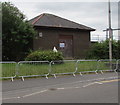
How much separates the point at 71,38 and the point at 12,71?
51.0ft

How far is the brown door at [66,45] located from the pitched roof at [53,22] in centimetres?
132

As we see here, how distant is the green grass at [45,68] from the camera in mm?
13077

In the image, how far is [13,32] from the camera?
71.9 ft

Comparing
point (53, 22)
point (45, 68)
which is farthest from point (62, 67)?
point (53, 22)

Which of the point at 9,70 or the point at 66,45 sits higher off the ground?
the point at 66,45

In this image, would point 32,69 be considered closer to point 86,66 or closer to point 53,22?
point 86,66

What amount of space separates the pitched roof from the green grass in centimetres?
1039

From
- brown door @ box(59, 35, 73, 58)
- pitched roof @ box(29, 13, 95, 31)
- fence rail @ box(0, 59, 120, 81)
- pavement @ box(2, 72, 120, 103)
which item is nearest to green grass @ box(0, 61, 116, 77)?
fence rail @ box(0, 59, 120, 81)

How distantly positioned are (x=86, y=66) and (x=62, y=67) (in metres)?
2.04

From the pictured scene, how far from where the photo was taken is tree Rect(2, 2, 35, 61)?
2227 cm

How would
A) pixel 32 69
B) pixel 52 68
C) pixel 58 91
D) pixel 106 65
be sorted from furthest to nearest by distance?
pixel 106 65, pixel 52 68, pixel 32 69, pixel 58 91

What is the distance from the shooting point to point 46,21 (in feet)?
89.1

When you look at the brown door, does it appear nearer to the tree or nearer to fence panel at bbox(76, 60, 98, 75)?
the tree

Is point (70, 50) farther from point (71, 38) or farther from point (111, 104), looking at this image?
point (111, 104)
